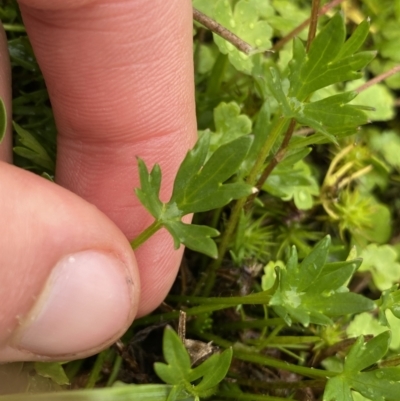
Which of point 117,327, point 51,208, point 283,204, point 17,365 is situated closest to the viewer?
point 51,208

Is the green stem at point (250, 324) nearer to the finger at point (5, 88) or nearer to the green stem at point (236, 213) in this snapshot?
the green stem at point (236, 213)

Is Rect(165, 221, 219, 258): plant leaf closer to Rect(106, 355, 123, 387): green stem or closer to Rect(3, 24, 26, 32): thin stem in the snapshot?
Rect(106, 355, 123, 387): green stem

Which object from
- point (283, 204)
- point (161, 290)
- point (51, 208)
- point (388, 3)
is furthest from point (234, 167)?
point (388, 3)

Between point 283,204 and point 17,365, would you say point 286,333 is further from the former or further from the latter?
point 17,365

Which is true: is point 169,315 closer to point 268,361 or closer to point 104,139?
point 268,361

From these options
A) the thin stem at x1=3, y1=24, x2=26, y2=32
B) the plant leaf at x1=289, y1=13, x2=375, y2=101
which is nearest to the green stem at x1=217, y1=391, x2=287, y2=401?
the plant leaf at x1=289, y1=13, x2=375, y2=101

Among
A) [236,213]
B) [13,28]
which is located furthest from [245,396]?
[13,28]
